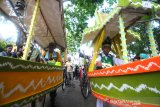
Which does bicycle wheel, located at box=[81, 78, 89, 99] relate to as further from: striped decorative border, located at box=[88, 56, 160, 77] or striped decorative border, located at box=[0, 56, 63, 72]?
striped decorative border, located at box=[0, 56, 63, 72]

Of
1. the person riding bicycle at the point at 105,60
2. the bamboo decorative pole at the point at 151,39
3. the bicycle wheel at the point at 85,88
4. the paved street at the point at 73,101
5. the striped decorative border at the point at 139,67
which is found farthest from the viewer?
the bicycle wheel at the point at 85,88

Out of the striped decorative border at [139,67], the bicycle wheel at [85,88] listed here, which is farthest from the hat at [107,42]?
the bicycle wheel at [85,88]

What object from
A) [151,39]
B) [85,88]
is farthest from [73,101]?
[151,39]

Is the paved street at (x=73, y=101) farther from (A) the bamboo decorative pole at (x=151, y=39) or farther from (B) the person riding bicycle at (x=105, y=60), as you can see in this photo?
(A) the bamboo decorative pole at (x=151, y=39)

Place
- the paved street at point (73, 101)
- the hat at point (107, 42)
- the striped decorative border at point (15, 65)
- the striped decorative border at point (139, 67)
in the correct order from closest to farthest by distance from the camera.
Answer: the striped decorative border at point (15, 65) → the striped decorative border at point (139, 67) → the hat at point (107, 42) → the paved street at point (73, 101)

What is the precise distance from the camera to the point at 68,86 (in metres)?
14.1

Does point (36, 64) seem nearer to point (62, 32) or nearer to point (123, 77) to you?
point (123, 77)

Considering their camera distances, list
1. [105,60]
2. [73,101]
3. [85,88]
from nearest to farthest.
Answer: [105,60] → [73,101] → [85,88]

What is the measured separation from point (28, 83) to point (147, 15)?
10.1 ft

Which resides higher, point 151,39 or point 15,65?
point 151,39

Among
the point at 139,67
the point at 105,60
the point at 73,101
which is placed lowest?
the point at 73,101

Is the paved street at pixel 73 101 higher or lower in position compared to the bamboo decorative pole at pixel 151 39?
lower

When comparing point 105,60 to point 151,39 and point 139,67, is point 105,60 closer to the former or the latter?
point 151,39

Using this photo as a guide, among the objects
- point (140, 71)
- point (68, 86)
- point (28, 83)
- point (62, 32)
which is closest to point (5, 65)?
point (28, 83)
